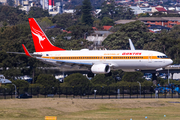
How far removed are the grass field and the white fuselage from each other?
23.4 feet

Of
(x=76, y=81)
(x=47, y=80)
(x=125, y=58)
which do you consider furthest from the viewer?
(x=76, y=81)

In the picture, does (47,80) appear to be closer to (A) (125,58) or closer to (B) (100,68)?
(B) (100,68)

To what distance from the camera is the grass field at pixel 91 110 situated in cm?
5631

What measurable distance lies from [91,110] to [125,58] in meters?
10.4

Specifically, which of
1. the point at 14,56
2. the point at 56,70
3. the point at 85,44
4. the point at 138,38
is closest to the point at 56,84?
the point at 56,70

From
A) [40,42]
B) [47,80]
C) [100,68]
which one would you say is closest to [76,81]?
[47,80]

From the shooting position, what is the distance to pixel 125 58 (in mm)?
68375

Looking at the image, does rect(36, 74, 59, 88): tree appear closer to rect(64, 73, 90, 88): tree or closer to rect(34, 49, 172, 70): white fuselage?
rect(64, 73, 90, 88): tree

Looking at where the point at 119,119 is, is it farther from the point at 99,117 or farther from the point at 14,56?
the point at 14,56

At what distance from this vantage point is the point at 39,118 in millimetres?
55562

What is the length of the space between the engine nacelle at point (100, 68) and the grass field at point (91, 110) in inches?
236

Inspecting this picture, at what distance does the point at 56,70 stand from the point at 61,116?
36.7 m

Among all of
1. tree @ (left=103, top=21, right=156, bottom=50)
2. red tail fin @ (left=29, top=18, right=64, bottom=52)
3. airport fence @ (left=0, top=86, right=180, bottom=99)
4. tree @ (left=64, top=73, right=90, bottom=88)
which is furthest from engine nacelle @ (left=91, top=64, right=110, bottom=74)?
tree @ (left=103, top=21, right=156, bottom=50)

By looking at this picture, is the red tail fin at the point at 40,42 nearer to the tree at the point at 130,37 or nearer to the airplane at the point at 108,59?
the airplane at the point at 108,59
